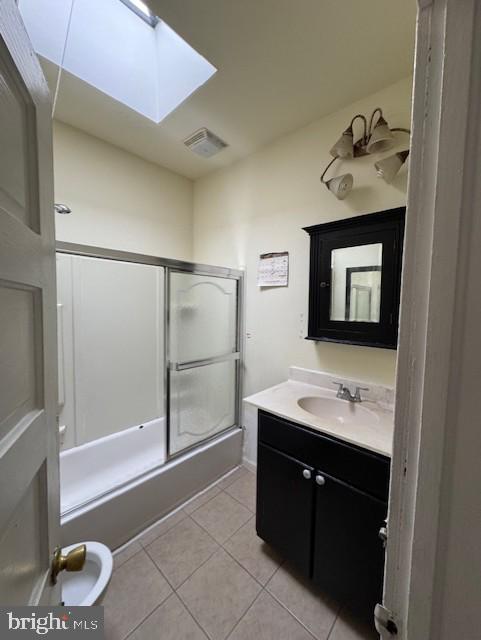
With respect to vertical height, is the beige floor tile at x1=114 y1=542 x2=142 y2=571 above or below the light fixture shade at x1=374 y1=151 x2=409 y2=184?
below

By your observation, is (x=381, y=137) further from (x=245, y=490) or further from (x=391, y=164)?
(x=245, y=490)

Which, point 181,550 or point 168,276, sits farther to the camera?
point 168,276

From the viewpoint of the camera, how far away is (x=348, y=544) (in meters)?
1.12

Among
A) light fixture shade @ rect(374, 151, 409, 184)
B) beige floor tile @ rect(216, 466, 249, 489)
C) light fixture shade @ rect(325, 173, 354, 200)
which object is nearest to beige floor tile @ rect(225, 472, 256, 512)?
beige floor tile @ rect(216, 466, 249, 489)

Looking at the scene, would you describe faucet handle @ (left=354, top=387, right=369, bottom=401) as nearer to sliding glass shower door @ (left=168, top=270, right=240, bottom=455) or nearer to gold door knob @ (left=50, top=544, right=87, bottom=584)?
sliding glass shower door @ (left=168, top=270, right=240, bottom=455)

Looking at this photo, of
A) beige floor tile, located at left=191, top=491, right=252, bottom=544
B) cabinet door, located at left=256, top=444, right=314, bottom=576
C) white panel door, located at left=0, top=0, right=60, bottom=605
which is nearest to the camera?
white panel door, located at left=0, top=0, right=60, bottom=605

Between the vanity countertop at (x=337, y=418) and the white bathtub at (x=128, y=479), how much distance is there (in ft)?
2.75

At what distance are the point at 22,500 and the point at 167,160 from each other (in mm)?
2408

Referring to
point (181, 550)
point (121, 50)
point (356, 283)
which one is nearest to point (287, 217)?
point (356, 283)

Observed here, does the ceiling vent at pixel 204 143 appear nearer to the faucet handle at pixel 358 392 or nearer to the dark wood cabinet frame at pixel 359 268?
the dark wood cabinet frame at pixel 359 268

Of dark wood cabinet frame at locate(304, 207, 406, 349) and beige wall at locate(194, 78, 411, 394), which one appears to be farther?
beige wall at locate(194, 78, 411, 394)

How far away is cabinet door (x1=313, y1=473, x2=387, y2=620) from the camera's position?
3.40 feet

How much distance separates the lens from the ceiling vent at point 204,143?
71.4 inches

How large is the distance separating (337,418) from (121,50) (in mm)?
2495
